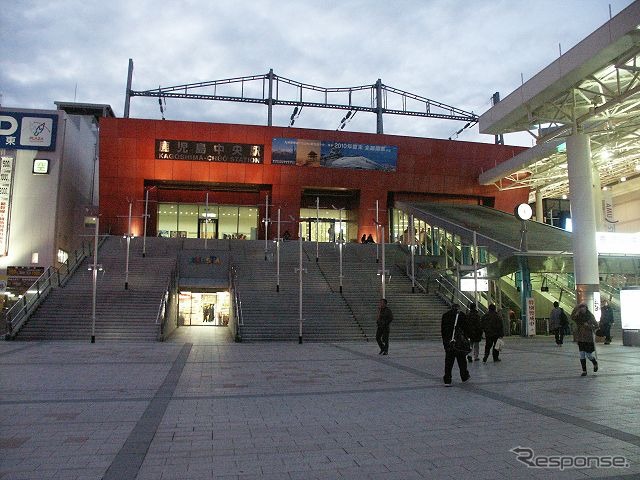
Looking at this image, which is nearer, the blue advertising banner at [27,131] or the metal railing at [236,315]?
the metal railing at [236,315]

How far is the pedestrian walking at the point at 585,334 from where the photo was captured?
1002cm

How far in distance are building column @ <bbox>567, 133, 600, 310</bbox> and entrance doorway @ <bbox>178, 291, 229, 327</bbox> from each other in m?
20.5

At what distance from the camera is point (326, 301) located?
22500 millimetres

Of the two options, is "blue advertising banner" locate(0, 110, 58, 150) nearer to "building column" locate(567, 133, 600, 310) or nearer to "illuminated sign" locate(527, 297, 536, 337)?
"illuminated sign" locate(527, 297, 536, 337)

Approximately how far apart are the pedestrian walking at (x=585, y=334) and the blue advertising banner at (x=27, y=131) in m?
31.4

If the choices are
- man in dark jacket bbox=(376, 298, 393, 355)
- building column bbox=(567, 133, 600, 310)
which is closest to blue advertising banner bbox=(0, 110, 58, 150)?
man in dark jacket bbox=(376, 298, 393, 355)

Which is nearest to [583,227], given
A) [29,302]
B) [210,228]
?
[29,302]

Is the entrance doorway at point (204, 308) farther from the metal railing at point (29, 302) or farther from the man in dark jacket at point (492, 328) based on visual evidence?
the man in dark jacket at point (492, 328)

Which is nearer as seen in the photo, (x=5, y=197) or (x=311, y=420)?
(x=311, y=420)

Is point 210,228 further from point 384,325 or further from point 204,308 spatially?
point 384,325

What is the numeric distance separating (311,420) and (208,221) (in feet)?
119

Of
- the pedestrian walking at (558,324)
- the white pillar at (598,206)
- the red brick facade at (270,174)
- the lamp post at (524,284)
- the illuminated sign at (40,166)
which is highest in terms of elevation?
the red brick facade at (270,174)

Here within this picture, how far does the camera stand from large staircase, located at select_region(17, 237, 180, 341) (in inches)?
741

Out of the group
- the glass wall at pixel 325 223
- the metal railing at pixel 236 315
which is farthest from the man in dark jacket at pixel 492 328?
the glass wall at pixel 325 223
